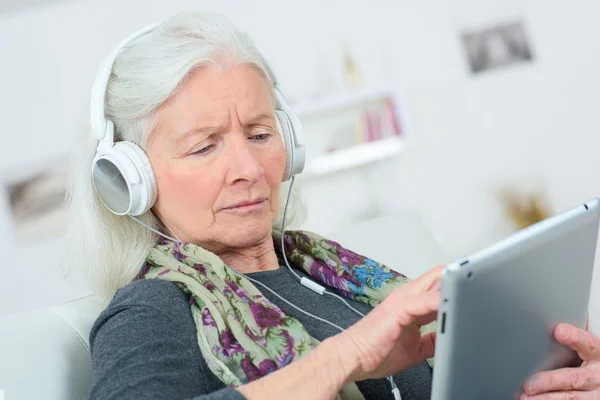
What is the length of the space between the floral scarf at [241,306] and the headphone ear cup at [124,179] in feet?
0.34

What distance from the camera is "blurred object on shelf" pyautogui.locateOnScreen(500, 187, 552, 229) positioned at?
4.16 m

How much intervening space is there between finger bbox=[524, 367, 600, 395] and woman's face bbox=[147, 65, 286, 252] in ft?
1.80

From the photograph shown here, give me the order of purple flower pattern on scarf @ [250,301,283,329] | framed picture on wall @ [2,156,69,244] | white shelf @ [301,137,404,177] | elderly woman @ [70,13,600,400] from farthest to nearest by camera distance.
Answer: white shelf @ [301,137,404,177] → framed picture on wall @ [2,156,69,244] → purple flower pattern on scarf @ [250,301,283,329] → elderly woman @ [70,13,600,400]

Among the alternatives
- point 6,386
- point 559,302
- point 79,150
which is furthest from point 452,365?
point 79,150

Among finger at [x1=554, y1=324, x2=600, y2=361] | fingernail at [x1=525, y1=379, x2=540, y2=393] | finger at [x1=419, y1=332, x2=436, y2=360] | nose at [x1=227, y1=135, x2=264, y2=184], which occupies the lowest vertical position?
fingernail at [x1=525, y1=379, x2=540, y2=393]

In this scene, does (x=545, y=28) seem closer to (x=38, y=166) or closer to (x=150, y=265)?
Result: (x=38, y=166)

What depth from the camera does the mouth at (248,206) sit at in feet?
4.19

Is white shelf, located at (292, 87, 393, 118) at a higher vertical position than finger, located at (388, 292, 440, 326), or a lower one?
higher

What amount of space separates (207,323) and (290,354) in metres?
0.14

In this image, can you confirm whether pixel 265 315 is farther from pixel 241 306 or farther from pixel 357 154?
pixel 357 154

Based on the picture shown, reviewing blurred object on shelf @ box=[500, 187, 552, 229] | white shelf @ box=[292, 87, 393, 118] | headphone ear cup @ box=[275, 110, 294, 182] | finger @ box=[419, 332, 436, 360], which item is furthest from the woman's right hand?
blurred object on shelf @ box=[500, 187, 552, 229]

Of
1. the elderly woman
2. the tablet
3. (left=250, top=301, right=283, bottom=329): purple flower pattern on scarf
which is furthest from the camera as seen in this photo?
(left=250, top=301, right=283, bottom=329): purple flower pattern on scarf

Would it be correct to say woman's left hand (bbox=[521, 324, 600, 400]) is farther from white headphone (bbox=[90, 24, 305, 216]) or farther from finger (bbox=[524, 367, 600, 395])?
white headphone (bbox=[90, 24, 305, 216])

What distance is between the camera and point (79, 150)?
1.39 m
